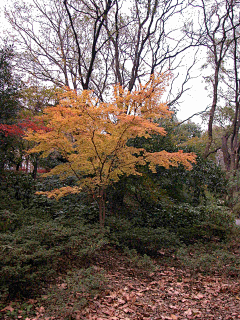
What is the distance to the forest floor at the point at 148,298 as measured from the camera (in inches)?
108

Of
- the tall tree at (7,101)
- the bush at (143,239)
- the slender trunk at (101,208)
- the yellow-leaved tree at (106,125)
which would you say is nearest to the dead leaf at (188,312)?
the bush at (143,239)

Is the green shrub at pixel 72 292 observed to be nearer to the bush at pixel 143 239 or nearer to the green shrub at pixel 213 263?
the bush at pixel 143 239

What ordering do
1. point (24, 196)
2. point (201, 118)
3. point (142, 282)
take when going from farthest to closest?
point (201, 118) < point (24, 196) < point (142, 282)

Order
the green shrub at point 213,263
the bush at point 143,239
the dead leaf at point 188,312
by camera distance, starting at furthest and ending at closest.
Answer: the bush at point 143,239
the green shrub at point 213,263
the dead leaf at point 188,312

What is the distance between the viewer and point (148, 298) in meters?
3.29

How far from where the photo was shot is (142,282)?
3900 millimetres

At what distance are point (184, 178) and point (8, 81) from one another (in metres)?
6.46

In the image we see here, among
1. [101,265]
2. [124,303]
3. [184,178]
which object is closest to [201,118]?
[184,178]

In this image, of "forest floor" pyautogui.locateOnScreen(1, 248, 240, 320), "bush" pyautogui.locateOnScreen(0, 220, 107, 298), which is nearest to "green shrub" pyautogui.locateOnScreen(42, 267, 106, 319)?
"forest floor" pyautogui.locateOnScreen(1, 248, 240, 320)

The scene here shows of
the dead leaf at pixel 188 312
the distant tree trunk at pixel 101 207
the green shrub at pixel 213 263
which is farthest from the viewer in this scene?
the distant tree trunk at pixel 101 207

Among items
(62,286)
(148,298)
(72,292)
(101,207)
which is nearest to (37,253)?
(62,286)

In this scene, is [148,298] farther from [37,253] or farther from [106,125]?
[106,125]

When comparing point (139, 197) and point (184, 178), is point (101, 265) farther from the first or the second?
point (184, 178)

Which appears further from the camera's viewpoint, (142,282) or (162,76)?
(162,76)
